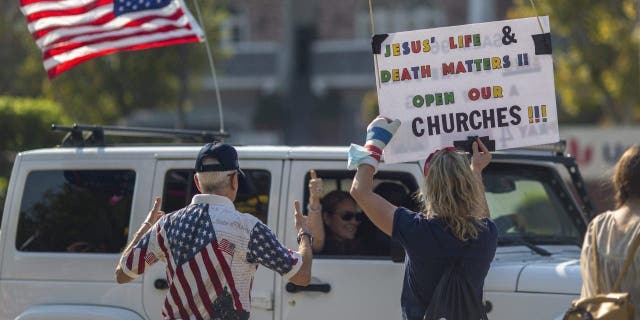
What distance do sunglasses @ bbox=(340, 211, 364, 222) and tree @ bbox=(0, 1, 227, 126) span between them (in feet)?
47.5

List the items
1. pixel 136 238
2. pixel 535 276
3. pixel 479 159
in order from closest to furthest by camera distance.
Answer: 1. pixel 136 238
2. pixel 479 159
3. pixel 535 276

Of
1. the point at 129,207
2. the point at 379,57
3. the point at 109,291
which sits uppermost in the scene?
the point at 379,57

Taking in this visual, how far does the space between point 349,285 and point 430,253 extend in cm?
117

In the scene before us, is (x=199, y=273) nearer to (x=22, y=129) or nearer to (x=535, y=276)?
(x=535, y=276)

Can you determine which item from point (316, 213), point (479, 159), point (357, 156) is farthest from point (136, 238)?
point (479, 159)

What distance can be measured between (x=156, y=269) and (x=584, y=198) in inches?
97.6

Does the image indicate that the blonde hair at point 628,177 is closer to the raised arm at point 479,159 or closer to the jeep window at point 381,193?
the raised arm at point 479,159

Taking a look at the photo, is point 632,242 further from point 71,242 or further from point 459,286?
point 71,242

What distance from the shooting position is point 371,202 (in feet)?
15.2

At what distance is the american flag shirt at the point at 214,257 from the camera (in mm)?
4359

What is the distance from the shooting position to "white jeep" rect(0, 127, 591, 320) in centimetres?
557

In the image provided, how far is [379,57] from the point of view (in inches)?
214

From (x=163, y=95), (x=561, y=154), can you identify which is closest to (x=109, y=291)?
(x=561, y=154)

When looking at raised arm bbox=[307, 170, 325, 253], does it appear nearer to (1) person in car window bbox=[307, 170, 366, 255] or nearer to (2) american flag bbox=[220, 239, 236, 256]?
(1) person in car window bbox=[307, 170, 366, 255]
